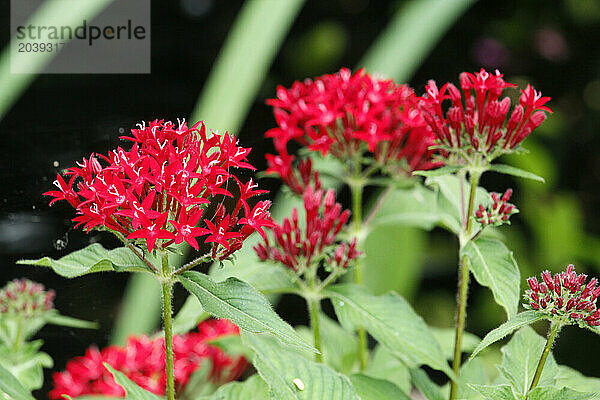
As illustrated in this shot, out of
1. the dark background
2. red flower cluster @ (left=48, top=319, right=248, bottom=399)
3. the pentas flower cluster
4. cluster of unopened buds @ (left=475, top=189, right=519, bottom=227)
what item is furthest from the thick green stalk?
the dark background

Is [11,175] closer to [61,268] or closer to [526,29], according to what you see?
[61,268]

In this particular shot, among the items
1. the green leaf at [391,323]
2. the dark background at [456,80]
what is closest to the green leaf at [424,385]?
the green leaf at [391,323]

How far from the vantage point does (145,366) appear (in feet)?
3.12

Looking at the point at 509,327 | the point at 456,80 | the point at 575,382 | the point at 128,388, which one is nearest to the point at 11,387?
the point at 128,388

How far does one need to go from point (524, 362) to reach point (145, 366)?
52 centimetres

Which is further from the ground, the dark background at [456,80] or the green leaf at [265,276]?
the dark background at [456,80]

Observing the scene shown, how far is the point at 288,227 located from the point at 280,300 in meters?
1.07

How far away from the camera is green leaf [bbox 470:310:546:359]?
53 cm

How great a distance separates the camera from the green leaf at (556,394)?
1.82 ft

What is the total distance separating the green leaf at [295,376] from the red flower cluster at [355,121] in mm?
264

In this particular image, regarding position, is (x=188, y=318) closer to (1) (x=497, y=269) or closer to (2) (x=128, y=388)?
(2) (x=128, y=388)

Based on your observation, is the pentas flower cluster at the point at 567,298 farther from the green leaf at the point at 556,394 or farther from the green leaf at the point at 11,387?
the green leaf at the point at 11,387

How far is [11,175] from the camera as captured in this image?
0.82m

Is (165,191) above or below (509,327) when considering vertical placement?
above
